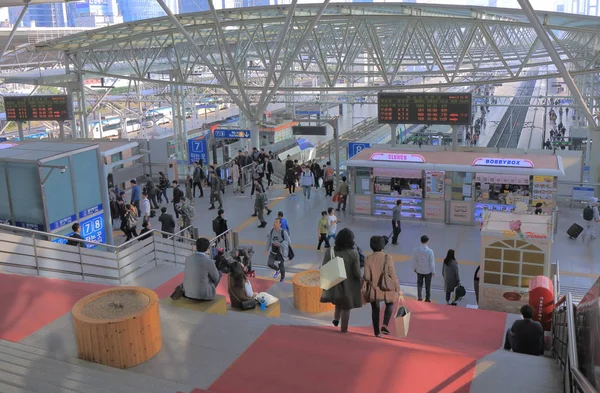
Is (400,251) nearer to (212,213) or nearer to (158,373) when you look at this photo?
(212,213)

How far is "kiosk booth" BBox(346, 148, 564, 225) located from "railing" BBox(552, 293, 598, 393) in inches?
335

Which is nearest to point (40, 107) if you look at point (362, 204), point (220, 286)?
point (362, 204)

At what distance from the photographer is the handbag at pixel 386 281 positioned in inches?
229

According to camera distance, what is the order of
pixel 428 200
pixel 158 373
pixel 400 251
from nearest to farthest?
1. pixel 158 373
2. pixel 400 251
3. pixel 428 200

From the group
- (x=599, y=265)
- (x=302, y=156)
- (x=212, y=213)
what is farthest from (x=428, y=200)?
(x=302, y=156)

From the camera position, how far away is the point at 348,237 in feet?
18.4

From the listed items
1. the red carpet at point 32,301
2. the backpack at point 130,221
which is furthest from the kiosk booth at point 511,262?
the backpack at point 130,221

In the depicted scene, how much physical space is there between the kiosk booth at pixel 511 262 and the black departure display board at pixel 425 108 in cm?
841

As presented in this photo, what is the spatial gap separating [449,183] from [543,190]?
7.88ft

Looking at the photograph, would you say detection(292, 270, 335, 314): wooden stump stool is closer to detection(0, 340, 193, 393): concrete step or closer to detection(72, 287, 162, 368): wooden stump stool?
detection(72, 287, 162, 368): wooden stump stool

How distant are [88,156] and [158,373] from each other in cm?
742

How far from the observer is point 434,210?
1645 centimetres

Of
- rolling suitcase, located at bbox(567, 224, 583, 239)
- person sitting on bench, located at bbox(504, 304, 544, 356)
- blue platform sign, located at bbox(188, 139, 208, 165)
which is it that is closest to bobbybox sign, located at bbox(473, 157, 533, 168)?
rolling suitcase, located at bbox(567, 224, 583, 239)

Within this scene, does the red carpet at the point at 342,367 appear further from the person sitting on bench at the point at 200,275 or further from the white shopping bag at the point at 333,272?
the person sitting on bench at the point at 200,275
